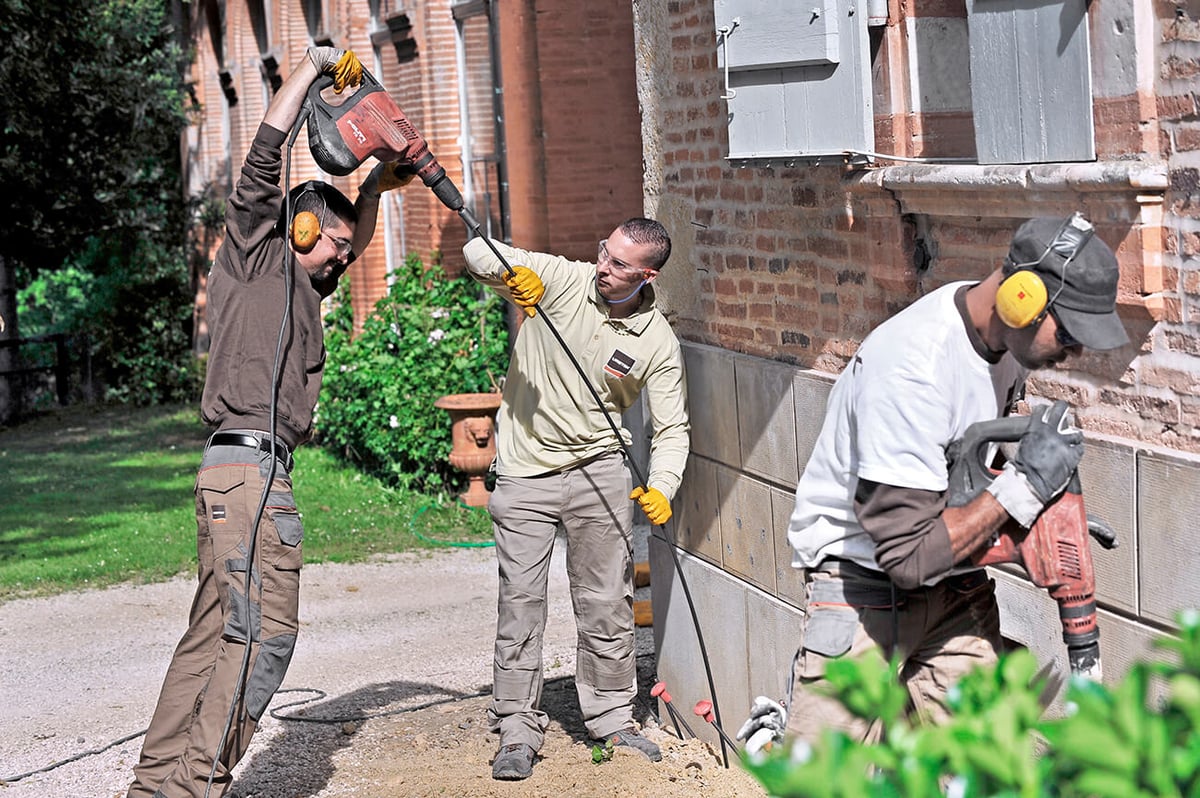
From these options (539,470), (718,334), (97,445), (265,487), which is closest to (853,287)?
(718,334)

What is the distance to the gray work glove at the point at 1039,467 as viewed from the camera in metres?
3.16

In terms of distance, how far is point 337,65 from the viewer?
521 centimetres

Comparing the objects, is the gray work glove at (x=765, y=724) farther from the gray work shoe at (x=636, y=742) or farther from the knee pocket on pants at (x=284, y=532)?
the gray work shoe at (x=636, y=742)

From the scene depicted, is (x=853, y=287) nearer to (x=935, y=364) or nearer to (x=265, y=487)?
(x=935, y=364)

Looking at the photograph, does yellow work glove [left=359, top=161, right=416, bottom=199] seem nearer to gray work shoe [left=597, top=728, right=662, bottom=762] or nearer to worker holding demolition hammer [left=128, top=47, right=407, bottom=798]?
worker holding demolition hammer [left=128, top=47, right=407, bottom=798]

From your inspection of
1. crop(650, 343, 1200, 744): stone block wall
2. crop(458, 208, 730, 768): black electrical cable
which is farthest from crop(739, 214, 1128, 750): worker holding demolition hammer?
crop(458, 208, 730, 768): black electrical cable

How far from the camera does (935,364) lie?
3268mm

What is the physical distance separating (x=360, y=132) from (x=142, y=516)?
805cm

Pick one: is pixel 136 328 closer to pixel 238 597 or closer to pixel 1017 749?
pixel 238 597

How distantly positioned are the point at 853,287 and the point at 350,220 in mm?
1852

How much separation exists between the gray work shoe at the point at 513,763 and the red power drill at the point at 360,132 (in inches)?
89.0

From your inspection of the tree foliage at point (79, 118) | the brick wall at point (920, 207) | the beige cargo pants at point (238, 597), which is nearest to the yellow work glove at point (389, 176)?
the beige cargo pants at point (238, 597)

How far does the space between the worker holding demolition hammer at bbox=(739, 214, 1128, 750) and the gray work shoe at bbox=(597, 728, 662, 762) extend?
7.97 feet

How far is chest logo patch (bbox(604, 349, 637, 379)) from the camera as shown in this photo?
5.83m
